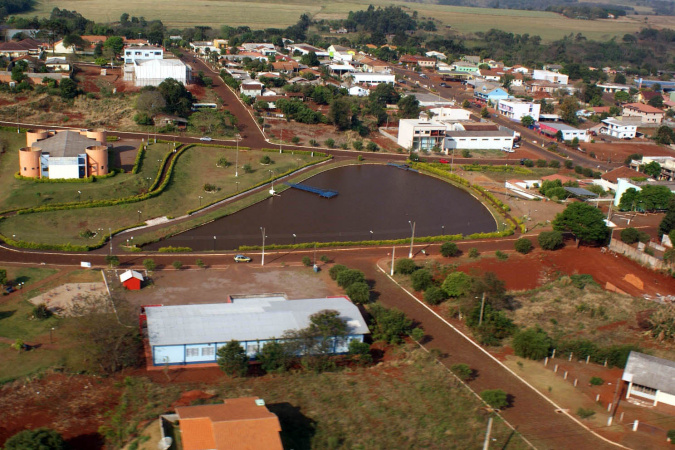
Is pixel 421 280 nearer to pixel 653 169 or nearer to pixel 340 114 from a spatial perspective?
pixel 653 169

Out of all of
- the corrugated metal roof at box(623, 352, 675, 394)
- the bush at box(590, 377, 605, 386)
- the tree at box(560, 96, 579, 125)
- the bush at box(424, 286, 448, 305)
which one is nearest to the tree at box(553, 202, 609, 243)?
the bush at box(424, 286, 448, 305)

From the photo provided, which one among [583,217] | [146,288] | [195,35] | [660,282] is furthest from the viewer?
[195,35]

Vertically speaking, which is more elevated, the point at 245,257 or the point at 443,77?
the point at 443,77

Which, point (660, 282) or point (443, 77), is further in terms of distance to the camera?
point (443, 77)

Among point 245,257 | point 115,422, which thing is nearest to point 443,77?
point 245,257

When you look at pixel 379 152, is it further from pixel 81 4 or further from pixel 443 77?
pixel 81 4

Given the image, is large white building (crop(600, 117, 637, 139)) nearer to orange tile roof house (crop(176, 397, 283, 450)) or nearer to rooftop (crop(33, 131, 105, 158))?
rooftop (crop(33, 131, 105, 158))
